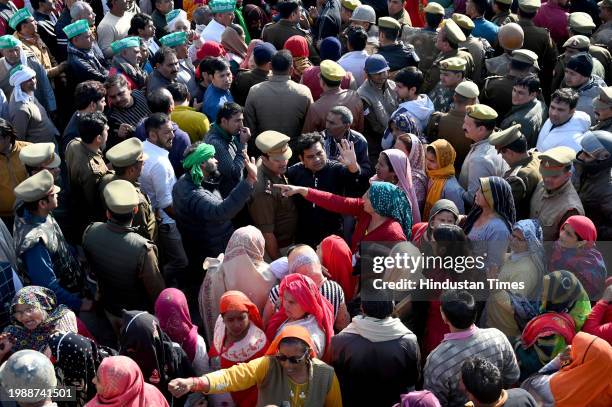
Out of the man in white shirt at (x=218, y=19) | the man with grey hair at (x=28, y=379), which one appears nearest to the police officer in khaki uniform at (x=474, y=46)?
the man in white shirt at (x=218, y=19)

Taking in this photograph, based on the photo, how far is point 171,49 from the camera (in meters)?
7.84

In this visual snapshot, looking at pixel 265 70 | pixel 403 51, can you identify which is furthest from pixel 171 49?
pixel 403 51

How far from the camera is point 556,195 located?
604cm

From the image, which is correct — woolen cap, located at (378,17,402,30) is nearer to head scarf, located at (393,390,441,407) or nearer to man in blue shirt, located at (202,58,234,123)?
man in blue shirt, located at (202,58,234,123)

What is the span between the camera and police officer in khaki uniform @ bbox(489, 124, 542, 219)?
6227mm

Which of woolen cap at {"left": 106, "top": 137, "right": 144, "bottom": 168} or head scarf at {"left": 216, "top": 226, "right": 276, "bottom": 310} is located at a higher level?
woolen cap at {"left": 106, "top": 137, "right": 144, "bottom": 168}

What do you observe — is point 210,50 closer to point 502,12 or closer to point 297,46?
point 297,46

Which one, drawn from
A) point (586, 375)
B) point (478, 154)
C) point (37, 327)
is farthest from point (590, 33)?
point (37, 327)

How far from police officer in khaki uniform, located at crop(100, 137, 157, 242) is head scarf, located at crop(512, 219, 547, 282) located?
2415mm

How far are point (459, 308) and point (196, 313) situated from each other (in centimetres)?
262

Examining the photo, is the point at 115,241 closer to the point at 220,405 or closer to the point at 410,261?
the point at 220,405

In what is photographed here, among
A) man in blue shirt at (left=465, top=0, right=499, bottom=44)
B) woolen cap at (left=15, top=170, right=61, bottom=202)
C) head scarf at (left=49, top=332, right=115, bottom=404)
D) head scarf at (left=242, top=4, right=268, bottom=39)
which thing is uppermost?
woolen cap at (left=15, top=170, right=61, bottom=202)

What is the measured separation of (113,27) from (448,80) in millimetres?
3473

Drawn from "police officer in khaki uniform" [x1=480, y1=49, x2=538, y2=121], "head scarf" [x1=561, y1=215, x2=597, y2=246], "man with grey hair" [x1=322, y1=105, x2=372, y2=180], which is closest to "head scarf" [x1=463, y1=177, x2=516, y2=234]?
"head scarf" [x1=561, y1=215, x2=597, y2=246]
